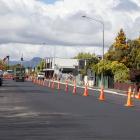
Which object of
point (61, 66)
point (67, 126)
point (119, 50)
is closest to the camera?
point (67, 126)

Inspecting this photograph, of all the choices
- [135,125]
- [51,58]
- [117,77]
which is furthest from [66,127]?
[51,58]

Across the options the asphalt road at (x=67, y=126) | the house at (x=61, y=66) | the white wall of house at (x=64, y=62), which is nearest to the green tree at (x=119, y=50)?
the house at (x=61, y=66)

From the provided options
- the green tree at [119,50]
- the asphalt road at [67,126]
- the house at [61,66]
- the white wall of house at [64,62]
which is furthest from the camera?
the white wall of house at [64,62]

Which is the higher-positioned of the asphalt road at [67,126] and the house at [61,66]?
the house at [61,66]

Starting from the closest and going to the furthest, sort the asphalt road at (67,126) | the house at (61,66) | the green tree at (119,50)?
the asphalt road at (67,126)
the green tree at (119,50)
the house at (61,66)

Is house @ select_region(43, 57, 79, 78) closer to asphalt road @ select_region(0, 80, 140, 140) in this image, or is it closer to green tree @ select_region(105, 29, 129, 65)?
green tree @ select_region(105, 29, 129, 65)

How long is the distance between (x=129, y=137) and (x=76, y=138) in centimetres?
147

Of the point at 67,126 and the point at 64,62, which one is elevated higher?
the point at 64,62

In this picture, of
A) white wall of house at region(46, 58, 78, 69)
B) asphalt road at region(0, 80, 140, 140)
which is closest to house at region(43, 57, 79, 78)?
white wall of house at region(46, 58, 78, 69)

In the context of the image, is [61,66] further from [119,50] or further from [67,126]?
[67,126]

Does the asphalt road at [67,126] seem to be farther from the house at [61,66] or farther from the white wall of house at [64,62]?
the white wall of house at [64,62]

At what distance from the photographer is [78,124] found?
18.8 meters

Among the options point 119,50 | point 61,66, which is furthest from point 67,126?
point 61,66

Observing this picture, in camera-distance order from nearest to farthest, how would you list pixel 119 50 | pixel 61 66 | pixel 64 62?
pixel 119 50, pixel 61 66, pixel 64 62
